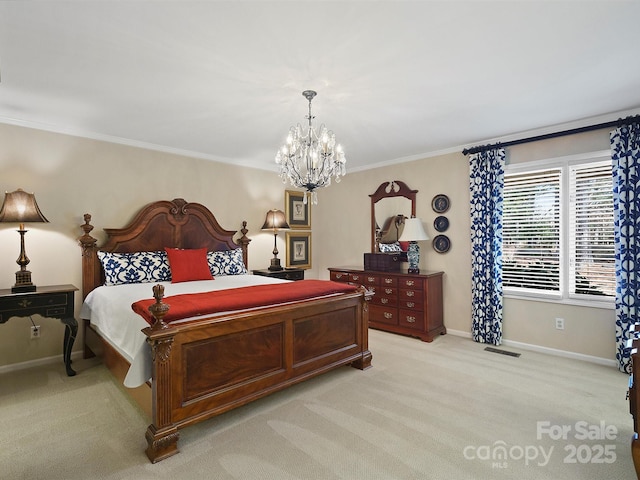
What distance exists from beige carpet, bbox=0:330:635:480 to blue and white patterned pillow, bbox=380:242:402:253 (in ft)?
6.87

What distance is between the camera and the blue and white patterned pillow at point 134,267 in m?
3.74

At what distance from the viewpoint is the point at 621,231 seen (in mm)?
3270

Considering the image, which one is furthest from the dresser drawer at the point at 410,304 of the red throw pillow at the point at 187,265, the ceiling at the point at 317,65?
the red throw pillow at the point at 187,265

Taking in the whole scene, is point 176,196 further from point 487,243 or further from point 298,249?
point 487,243

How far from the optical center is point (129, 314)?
256cm

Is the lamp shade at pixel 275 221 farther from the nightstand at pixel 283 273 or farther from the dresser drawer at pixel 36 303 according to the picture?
the dresser drawer at pixel 36 303

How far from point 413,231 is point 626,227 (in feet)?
6.99

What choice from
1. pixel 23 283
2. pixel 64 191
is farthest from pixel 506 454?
pixel 64 191

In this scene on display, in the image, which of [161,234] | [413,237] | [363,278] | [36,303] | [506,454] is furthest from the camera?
[363,278]

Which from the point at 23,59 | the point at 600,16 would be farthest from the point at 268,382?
the point at 600,16

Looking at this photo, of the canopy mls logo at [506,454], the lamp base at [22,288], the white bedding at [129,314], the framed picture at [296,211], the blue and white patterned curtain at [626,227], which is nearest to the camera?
the canopy mls logo at [506,454]

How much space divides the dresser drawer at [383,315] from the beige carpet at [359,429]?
4.05 feet

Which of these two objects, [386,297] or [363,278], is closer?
[386,297]

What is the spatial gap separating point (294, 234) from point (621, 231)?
4.32m
